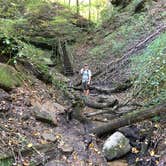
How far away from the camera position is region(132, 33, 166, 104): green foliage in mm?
9758

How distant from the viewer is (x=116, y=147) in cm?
786

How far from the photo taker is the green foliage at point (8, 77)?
8.84 meters

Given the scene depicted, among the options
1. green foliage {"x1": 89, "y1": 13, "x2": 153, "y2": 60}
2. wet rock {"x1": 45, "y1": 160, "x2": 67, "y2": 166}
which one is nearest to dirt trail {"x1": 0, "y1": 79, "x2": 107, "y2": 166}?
wet rock {"x1": 45, "y1": 160, "x2": 67, "y2": 166}

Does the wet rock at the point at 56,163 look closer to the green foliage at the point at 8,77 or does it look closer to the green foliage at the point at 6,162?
the green foliage at the point at 6,162

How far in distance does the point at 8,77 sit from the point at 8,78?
0.14 ft

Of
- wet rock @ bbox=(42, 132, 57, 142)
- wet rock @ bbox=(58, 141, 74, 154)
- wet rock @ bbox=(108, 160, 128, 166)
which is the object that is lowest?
wet rock @ bbox=(108, 160, 128, 166)

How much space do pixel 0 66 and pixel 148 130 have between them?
4.34 metres

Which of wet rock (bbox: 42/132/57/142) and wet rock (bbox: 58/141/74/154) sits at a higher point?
wet rock (bbox: 42/132/57/142)

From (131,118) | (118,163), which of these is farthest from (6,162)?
(131,118)

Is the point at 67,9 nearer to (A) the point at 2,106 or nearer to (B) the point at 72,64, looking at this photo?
(B) the point at 72,64

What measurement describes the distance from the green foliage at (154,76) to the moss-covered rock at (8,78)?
3.85m

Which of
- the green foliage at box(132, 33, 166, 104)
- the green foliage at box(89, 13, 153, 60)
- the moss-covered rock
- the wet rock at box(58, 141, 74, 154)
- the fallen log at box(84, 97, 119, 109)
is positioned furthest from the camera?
the green foliage at box(89, 13, 153, 60)

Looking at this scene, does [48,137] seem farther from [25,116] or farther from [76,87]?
[76,87]

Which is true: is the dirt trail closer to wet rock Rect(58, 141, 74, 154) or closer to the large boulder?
wet rock Rect(58, 141, 74, 154)
